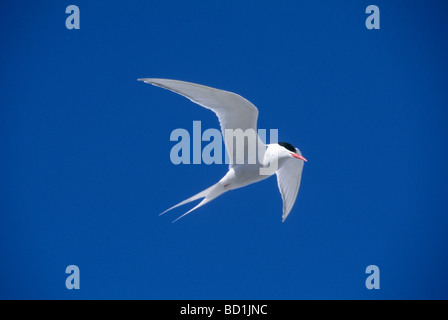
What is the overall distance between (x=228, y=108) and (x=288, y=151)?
2.99ft

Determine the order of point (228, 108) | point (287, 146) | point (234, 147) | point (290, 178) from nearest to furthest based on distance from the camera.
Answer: point (228, 108)
point (234, 147)
point (287, 146)
point (290, 178)

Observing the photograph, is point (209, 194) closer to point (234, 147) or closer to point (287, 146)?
point (234, 147)

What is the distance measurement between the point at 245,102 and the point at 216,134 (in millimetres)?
633

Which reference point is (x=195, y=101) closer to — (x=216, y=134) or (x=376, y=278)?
(x=216, y=134)

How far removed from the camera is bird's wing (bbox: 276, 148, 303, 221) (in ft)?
25.8

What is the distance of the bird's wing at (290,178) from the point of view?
25.8 feet

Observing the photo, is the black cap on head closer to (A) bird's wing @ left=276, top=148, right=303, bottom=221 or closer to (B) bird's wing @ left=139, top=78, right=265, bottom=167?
(B) bird's wing @ left=139, top=78, right=265, bottom=167

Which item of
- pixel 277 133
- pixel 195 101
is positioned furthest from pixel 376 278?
pixel 195 101

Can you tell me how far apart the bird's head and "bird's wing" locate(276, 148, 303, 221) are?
20.6 inches

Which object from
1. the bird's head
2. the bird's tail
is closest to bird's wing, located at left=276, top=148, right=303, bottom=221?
the bird's head

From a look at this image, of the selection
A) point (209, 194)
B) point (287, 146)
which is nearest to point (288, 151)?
point (287, 146)

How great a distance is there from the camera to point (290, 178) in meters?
7.96

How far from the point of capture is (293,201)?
25.8 feet

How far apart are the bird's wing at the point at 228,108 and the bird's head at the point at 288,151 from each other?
234 mm
